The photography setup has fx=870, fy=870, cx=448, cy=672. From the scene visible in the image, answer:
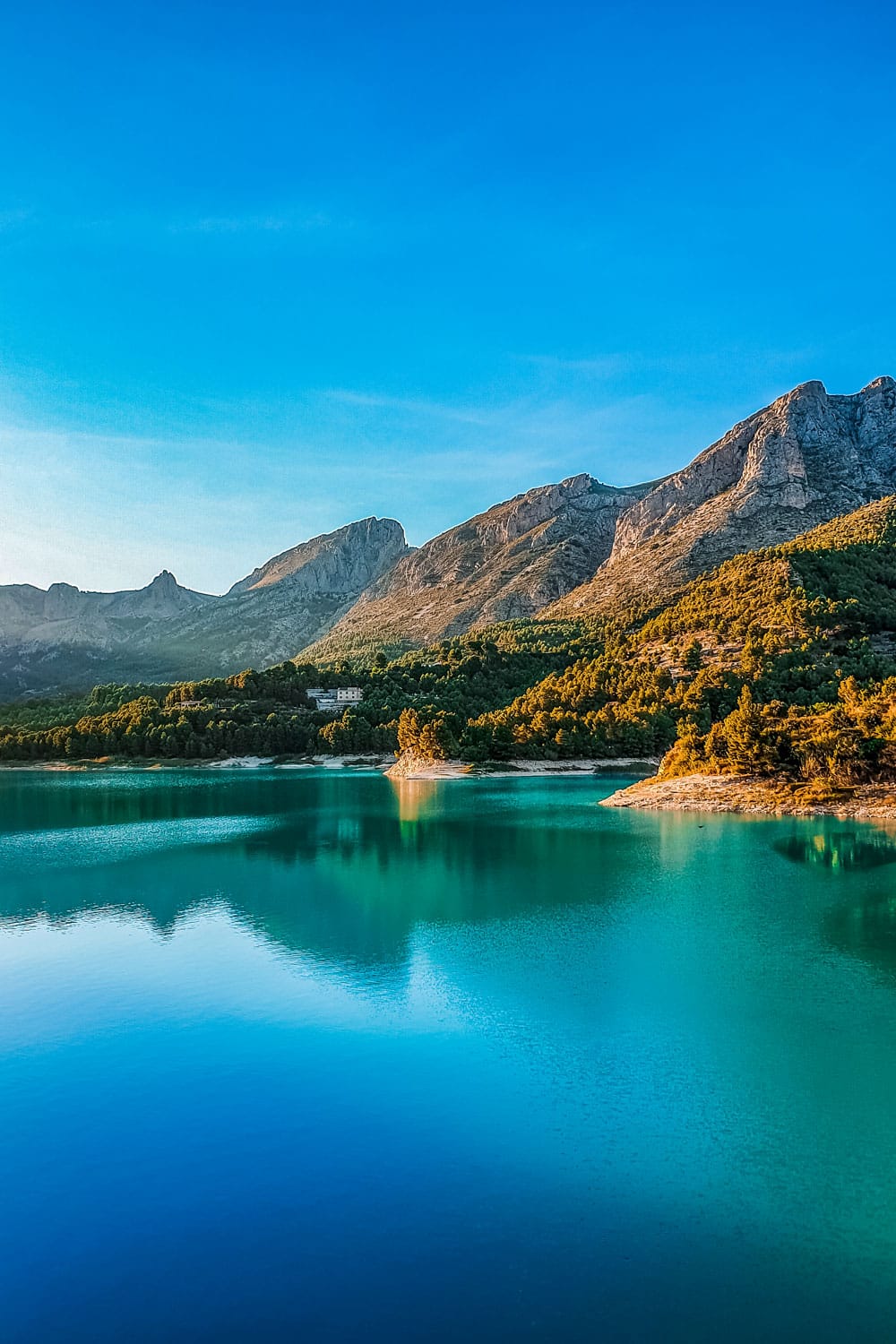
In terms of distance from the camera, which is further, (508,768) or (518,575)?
(518,575)

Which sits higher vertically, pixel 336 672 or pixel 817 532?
pixel 817 532

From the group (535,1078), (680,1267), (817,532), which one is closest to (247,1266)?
(680,1267)

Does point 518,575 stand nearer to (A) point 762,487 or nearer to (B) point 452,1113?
(A) point 762,487

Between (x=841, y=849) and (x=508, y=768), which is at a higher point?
(x=508, y=768)

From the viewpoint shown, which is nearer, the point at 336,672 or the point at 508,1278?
the point at 508,1278

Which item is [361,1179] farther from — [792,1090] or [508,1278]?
[792,1090]

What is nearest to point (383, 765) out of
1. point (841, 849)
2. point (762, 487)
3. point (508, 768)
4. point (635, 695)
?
point (508, 768)

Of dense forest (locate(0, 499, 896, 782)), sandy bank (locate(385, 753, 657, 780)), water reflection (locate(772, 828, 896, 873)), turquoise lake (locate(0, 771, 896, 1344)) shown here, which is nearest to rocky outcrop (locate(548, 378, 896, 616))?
dense forest (locate(0, 499, 896, 782))

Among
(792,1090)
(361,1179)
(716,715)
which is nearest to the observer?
(361,1179)
